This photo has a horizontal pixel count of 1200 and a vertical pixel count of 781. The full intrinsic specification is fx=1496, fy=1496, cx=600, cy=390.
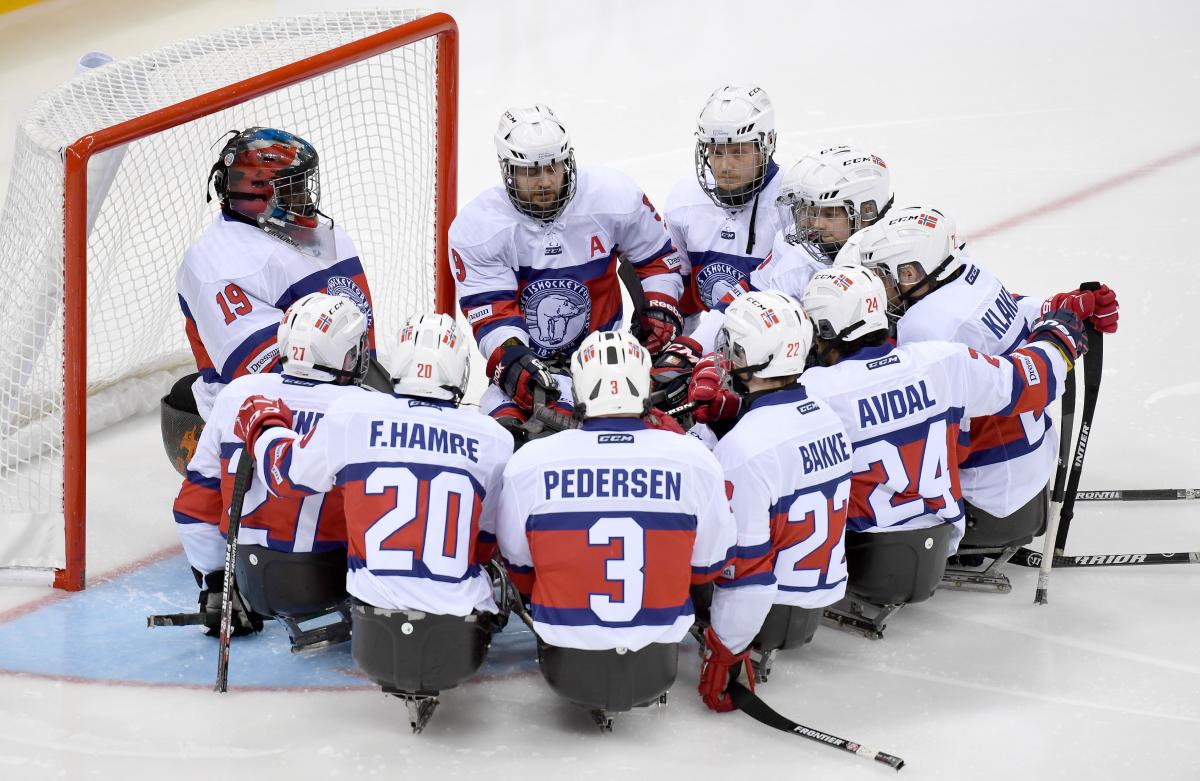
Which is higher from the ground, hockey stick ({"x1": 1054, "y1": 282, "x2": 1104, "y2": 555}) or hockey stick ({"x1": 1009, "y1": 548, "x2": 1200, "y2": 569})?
hockey stick ({"x1": 1054, "y1": 282, "x2": 1104, "y2": 555})

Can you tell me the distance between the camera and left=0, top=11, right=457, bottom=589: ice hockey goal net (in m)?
3.96

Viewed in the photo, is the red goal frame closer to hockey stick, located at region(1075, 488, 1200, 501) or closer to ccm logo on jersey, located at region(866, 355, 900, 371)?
ccm logo on jersey, located at region(866, 355, 900, 371)

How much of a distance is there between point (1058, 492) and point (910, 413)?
869 millimetres

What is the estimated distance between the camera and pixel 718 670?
348 cm

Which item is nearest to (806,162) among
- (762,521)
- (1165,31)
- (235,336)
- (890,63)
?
(762,521)

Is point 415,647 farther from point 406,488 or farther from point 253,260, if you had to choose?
point 253,260

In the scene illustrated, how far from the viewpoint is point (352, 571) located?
3307 millimetres

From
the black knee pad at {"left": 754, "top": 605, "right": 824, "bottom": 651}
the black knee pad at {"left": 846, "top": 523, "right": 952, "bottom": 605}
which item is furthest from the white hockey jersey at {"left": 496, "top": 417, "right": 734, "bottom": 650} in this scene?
the black knee pad at {"left": 846, "top": 523, "right": 952, "bottom": 605}

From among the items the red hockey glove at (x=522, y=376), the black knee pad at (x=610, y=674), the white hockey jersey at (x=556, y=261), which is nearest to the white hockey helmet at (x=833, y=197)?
the white hockey jersey at (x=556, y=261)

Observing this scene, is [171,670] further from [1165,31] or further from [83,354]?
[1165,31]

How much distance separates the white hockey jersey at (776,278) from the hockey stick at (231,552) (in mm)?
1512

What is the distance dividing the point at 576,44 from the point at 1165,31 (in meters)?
3.63

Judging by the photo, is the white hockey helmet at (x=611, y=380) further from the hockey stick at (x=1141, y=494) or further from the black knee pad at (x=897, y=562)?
the hockey stick at (x=1141, y=494)

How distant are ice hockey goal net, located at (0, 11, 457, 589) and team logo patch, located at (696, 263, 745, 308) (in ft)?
2.75
